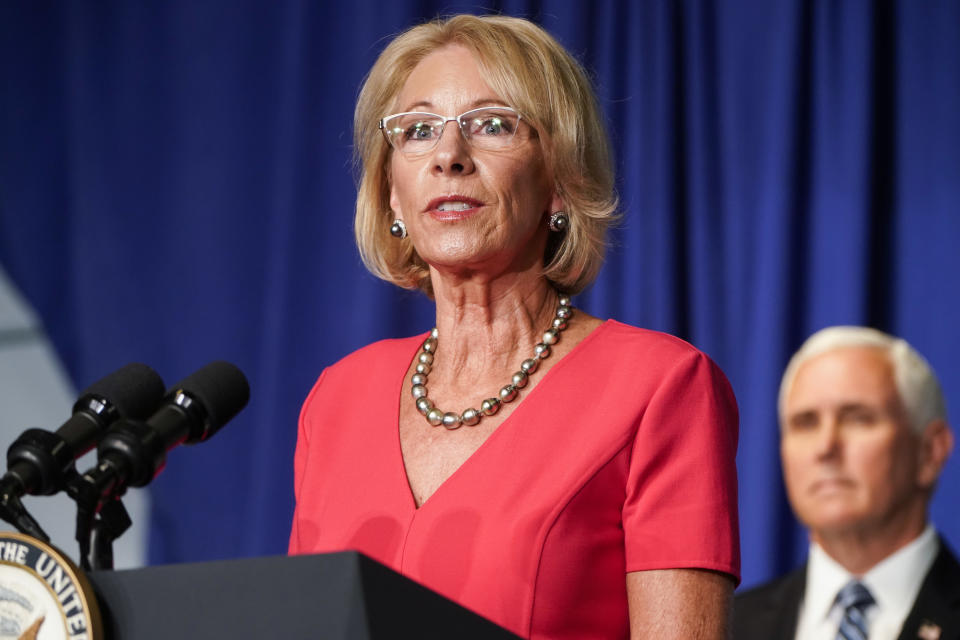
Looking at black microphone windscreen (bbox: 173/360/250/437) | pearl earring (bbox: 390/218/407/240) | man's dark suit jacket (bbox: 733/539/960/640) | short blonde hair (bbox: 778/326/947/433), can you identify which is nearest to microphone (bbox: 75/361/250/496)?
black microphone windscreen (bbox: 173/360/250/437)

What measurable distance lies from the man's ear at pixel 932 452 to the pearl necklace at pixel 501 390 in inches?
40.7

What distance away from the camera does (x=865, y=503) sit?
2430 millimetres

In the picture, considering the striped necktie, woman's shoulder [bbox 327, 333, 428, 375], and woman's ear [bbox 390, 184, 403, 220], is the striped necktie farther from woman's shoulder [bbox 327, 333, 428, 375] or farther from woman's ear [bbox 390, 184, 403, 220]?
woman's ear [bbox 390, 184, 403, 220]

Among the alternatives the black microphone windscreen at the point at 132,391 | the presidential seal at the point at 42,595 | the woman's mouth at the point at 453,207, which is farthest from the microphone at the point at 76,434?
the woman's mouth at the point at 453,207

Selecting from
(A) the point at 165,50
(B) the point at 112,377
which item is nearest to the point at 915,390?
(B) the point at 112,377

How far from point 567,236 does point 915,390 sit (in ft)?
3.42

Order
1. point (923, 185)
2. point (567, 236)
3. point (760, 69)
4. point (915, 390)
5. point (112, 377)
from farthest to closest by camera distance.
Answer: point (760, 69), point (923, 185), point (915, 390), point (567, 236), point (112, 377)

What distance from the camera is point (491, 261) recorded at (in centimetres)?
176

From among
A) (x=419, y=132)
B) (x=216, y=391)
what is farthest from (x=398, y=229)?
(x=216, y=391)

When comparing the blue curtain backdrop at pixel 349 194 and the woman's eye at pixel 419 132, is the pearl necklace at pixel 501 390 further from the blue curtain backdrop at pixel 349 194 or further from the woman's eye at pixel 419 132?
the blue curtain backdrop at pixel 349 194

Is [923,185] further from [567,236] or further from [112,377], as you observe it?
[112,377]

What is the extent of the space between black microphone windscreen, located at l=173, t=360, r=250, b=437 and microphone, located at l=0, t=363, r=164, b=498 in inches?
1.6

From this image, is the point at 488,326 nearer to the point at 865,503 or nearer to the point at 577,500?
the point at 577,500

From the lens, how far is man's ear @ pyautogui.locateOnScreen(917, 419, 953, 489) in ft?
8.03
